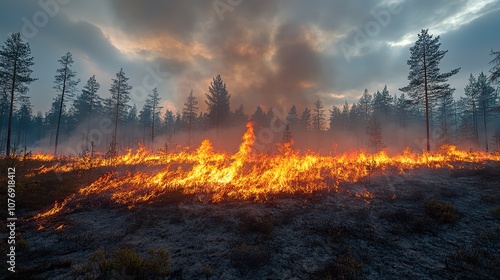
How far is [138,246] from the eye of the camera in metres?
6.46

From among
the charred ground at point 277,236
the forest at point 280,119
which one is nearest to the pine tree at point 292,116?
the forest at point 280,119

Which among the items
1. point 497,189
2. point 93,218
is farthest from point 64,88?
point 497,189

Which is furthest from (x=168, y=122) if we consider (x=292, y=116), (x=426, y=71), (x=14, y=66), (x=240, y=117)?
(x=426, y=71)

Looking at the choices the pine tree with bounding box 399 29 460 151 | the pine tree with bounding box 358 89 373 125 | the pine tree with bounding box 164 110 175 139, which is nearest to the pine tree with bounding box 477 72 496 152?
the pine tree with bounding box 358 89 373 125

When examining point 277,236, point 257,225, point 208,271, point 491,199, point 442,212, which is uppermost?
point 491,199

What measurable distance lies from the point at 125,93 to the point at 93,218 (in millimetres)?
42613

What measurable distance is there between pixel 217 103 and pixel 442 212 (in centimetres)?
4223

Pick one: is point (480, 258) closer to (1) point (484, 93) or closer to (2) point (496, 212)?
(2) point (496, 212)

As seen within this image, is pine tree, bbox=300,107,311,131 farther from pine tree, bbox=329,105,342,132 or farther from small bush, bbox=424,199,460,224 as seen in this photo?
small bush, bbox=424,199,460,224

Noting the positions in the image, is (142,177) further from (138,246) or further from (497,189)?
(497,189)

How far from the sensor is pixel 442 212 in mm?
8008

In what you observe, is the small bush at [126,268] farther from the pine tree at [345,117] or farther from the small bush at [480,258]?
the pine tree at [345,117]

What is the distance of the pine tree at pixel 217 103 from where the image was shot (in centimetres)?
4628

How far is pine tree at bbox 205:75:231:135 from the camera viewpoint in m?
46.3
